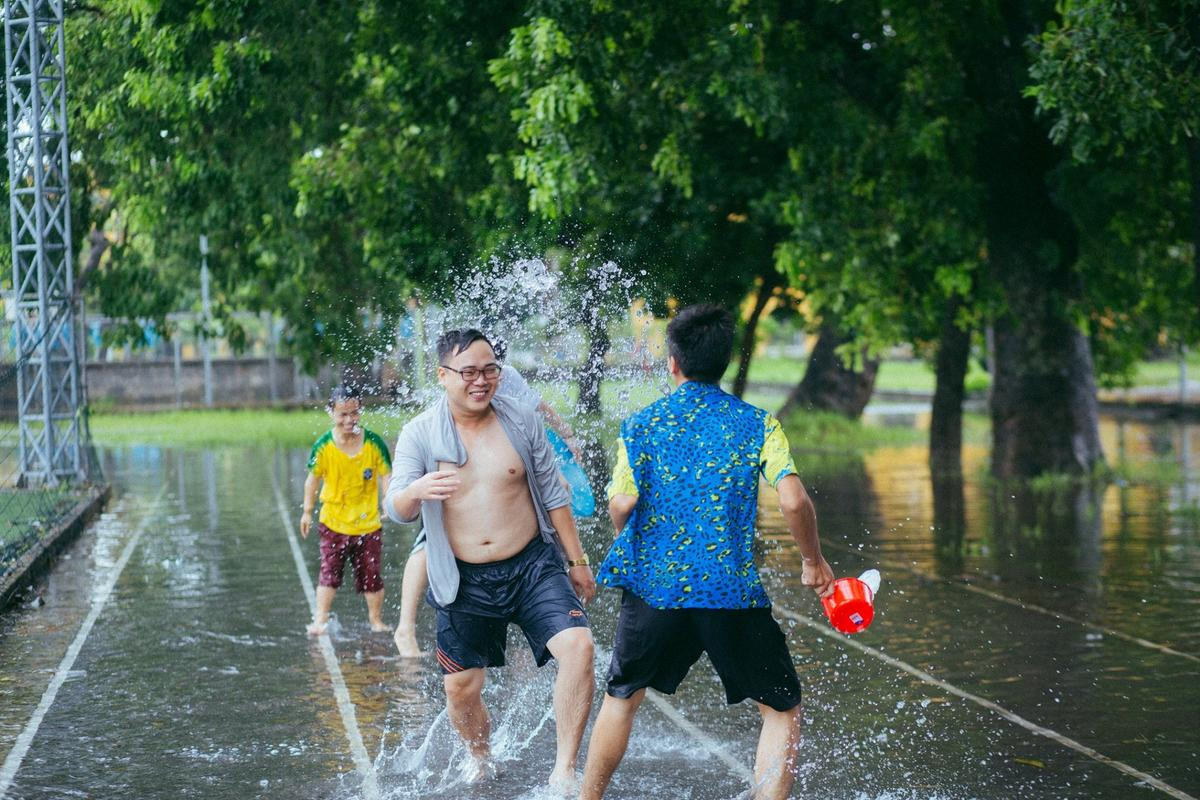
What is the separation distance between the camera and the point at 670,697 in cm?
834

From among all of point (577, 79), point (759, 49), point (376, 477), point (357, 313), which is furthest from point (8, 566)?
point (357, 313)

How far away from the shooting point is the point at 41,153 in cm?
1900

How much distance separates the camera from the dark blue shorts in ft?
21.2

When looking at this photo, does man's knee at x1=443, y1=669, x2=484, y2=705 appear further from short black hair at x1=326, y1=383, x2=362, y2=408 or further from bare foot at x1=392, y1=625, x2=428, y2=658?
short black hair at x1=326, y1=383, x2=362, y2=408

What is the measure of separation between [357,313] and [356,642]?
673 inches

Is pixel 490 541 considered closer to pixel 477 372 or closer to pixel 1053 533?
pixel 477 372

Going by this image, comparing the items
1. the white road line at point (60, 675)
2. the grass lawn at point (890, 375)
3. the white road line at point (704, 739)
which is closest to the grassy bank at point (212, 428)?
the white road line at point (60, 675)

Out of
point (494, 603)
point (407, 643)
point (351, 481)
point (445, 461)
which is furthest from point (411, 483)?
point (351, 481)

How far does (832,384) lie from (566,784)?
30.4 meters

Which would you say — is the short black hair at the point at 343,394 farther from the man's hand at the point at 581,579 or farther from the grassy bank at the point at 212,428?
the grassy bank at the point at 212,428

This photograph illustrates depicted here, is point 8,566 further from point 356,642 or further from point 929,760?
point 929,760

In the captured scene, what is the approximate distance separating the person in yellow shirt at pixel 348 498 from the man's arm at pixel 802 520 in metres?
5.11

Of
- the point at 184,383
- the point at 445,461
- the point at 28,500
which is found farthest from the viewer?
the point at 184,383

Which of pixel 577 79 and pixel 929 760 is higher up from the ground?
pixel 577 79
